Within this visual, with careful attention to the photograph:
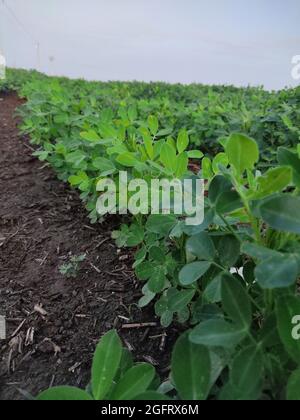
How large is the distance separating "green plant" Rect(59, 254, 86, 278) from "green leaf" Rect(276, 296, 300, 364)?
99cm

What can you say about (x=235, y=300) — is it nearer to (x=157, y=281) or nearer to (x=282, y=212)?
(x=282, y=212)

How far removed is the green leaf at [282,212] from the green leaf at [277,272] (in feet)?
0.15

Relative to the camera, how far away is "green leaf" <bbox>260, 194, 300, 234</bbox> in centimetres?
54

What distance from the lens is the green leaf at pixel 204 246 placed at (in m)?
0.74

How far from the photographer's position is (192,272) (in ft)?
2.33

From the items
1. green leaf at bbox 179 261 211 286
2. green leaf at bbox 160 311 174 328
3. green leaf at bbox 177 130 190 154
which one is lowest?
green leaf at bbox 160 311 174 328

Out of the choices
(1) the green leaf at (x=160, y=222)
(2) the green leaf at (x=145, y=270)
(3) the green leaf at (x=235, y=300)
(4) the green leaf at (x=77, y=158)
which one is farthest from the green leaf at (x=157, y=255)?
(4) the green leaf at (x=77, y=158)

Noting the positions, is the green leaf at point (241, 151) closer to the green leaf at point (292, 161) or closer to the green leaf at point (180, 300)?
the green leaf at point (292, 161)

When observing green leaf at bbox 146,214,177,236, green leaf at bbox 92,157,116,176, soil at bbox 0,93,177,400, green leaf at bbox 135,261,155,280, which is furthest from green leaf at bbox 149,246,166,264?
green leaf at bbox 92,157,116,176

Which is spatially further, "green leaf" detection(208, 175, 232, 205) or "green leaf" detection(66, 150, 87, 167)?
"green leaf" detection(66, 150, 87, 167)

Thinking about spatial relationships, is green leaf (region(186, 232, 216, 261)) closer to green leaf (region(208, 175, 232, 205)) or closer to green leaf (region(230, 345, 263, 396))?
green leaf (region(208, 175, 232, 205))

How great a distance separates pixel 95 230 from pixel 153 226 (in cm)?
87

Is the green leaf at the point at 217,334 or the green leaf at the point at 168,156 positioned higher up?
the green leaf at the point at 168,156

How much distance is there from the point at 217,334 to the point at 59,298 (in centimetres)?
89
